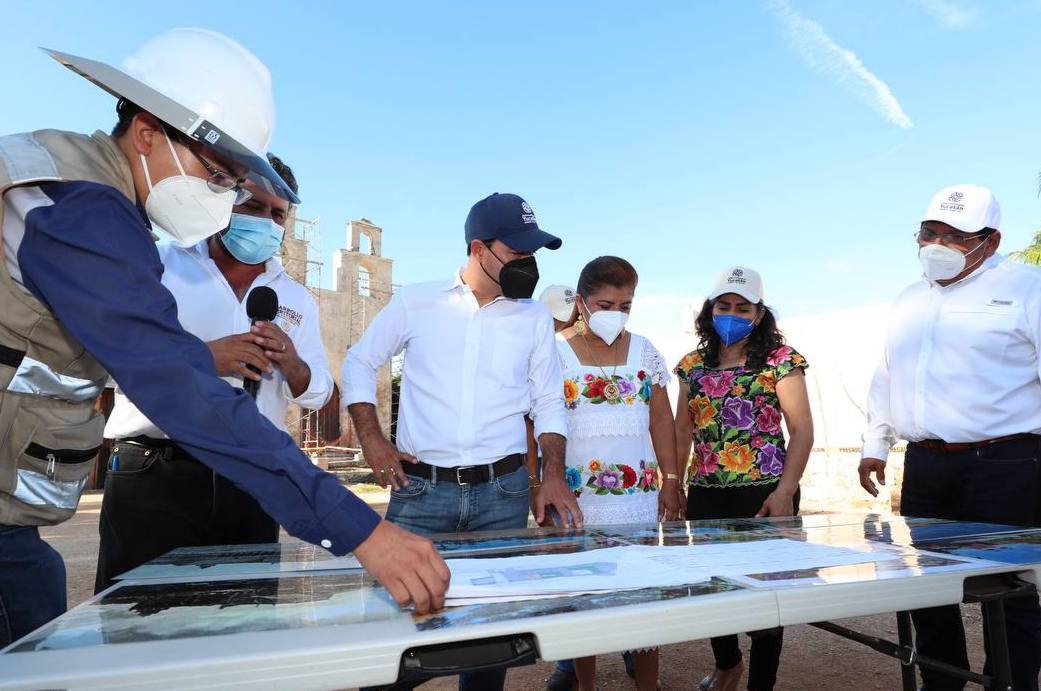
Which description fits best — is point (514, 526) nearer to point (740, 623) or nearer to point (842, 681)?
point (740, 623)

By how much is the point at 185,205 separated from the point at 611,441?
2164 millimetres

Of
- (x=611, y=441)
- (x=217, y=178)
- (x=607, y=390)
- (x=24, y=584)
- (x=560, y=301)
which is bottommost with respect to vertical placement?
(x=24, y=584)

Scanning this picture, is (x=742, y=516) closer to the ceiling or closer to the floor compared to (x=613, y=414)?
closer to the floor

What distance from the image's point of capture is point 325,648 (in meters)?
0.98

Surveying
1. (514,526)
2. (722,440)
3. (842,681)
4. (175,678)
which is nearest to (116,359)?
(175,678)

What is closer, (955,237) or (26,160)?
(26,160)

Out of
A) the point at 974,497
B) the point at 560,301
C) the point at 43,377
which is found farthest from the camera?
the point at 560,301

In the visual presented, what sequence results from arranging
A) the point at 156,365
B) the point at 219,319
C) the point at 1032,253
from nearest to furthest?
1. the point at 156,365
2. the point at 219,319
3. the point at 1032,253

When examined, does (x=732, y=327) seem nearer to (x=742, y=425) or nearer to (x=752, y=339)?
(x=752, y=339)

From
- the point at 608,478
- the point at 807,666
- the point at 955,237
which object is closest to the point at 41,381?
the point at 608,478

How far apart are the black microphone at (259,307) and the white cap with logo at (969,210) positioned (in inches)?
105

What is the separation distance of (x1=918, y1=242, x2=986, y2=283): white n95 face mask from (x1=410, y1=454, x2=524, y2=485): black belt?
1.97 m

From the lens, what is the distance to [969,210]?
117 inches

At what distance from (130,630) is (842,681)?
3538 millimetres
